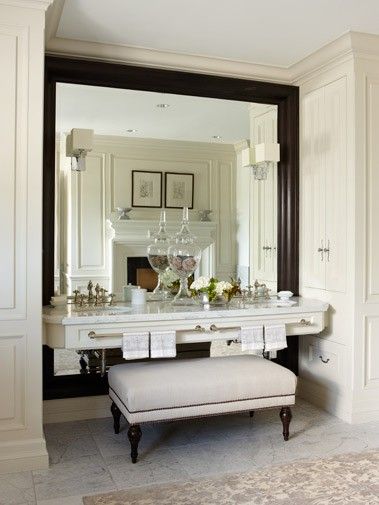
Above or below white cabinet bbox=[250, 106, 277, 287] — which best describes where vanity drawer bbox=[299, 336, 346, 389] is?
below

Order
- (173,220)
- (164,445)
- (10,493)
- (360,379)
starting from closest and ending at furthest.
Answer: (10,493) → (164,445) → (360,379) → (173,220)

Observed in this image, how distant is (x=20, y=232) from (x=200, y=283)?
51.8 inches

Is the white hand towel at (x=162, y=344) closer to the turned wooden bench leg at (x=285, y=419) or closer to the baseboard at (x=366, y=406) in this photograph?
the turned wooden bench leg at (x=285, y=419)

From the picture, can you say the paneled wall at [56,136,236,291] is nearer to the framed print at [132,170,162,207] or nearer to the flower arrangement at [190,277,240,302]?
the framed print at [132,170,162,207]

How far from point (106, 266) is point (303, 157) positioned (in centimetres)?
174

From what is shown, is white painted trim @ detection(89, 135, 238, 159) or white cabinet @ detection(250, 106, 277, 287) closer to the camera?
white painted trim @ detection(89, 135, 238, 159)

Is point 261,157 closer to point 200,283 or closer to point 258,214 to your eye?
point 258,214

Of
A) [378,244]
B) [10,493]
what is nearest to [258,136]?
[378,244]

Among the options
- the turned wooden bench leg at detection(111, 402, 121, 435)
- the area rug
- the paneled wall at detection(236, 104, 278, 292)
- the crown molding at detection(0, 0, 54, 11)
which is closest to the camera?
the area rug

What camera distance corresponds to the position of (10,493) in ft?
8.55

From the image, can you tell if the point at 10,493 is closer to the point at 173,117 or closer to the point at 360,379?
the point at 360,379

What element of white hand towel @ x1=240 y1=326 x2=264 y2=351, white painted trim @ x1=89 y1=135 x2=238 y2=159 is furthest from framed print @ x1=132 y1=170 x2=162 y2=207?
white hand towel @ x1=240 y1=326 x2=264 y2=351

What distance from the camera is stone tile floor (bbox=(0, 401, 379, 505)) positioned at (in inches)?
107

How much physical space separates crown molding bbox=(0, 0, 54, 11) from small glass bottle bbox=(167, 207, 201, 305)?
173 centimetres
